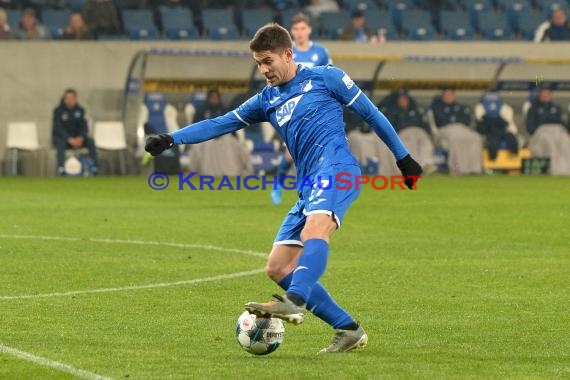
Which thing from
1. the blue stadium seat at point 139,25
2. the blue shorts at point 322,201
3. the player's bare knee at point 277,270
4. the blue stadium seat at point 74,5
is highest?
the blue stadium seat at point 74,5

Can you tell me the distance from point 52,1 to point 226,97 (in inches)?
166

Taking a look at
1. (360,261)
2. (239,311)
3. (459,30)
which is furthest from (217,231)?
(459,30)

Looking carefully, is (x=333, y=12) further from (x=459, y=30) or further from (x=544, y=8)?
(x=544, y=8)

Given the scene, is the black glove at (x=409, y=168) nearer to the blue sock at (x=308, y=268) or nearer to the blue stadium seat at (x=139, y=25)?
the blue sock at (x=308, y=268)

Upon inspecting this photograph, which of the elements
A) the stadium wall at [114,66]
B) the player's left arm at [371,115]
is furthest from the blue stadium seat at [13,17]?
the player's left arm at [371,115]

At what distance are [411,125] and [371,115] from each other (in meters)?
21.3

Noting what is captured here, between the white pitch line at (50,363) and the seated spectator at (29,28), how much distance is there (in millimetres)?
20885

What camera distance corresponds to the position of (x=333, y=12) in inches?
1208

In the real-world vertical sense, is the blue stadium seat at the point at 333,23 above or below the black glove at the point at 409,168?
above

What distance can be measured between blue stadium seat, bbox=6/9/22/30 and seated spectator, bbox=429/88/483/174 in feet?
28.9

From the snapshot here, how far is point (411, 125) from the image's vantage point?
29094mm

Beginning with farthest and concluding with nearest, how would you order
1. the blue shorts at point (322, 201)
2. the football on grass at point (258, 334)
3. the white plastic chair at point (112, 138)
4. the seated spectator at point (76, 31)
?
the seated spectator at point (76, 31)
the white plastic chair at point (112, 138)
the blue shorts at point (322, 201)
the football on grass at point (258, 334)

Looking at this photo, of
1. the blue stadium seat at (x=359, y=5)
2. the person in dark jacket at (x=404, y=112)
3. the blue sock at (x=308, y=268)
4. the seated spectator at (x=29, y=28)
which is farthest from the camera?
the blue stadium seat at (x=359, y=5)

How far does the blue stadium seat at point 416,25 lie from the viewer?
3091cm
